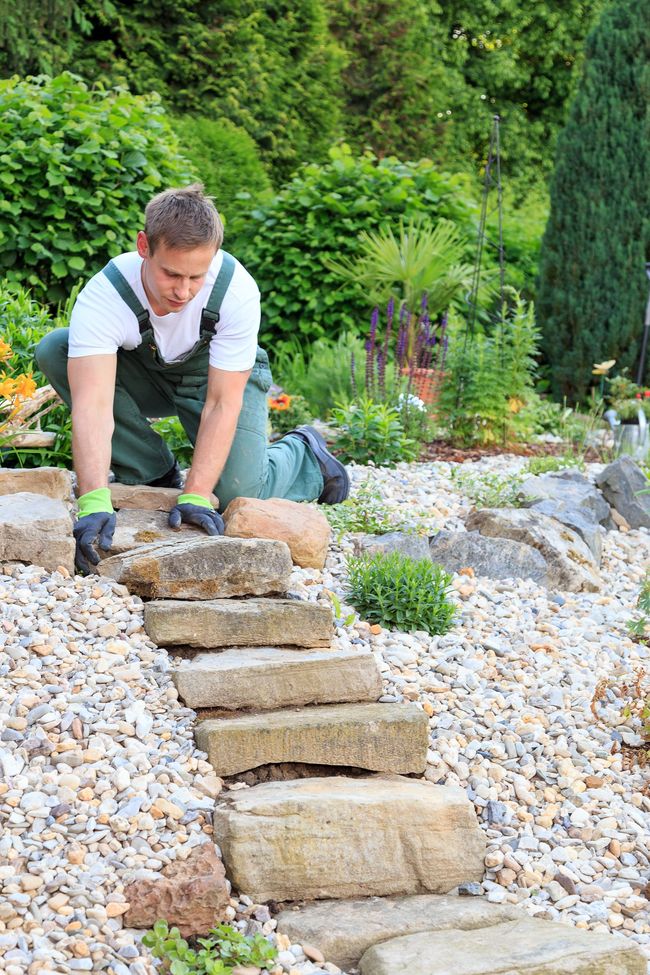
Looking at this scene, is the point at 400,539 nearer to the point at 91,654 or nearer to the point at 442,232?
the point at 91,654

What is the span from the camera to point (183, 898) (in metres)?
2.02

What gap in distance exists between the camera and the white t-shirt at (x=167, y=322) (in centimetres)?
325

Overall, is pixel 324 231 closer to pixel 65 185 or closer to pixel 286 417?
pixel 65 185

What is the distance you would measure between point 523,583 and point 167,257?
1757mm

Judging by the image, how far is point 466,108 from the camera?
1611 centimetres

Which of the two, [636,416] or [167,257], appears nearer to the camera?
[167,257]

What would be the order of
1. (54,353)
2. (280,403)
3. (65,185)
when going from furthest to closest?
(65,185)
(280,403)
(54,353)

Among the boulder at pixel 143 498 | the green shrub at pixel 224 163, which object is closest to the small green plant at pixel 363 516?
the boulder at pixel 143 498

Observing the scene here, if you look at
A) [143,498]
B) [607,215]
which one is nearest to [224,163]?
[607,215]

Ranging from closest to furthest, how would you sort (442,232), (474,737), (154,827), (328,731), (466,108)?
1. (154,827)
2. (328,731)
3. (474,737)
4. (442,232)
5. (466,108)

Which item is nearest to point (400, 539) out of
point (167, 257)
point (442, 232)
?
point (167, 257)

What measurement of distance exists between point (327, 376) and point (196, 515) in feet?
9.98

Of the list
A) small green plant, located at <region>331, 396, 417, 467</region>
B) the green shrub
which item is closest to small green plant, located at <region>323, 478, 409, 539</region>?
small green plant, located at <region>331, 396, 417, 467</region>

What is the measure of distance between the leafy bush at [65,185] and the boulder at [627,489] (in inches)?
119
